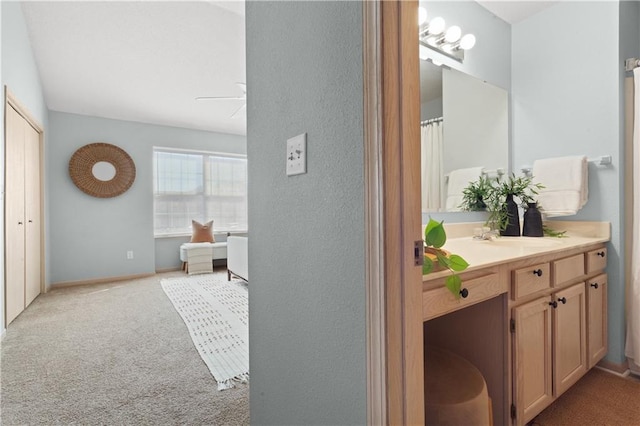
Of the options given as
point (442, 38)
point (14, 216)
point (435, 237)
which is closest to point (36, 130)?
point (14, 216)

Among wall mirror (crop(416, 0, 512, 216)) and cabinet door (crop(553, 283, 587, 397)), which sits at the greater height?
wall mirror (crop(416, 0, 512, 216))

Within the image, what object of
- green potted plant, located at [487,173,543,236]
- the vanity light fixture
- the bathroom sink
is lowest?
the bathroom sink

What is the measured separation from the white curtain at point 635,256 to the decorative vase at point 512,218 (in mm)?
592

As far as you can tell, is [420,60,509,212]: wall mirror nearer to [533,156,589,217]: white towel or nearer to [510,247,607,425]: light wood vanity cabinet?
[533,156,589,217]: white towel

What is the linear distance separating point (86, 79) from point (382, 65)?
14.0 feet

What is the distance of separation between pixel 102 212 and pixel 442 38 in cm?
482

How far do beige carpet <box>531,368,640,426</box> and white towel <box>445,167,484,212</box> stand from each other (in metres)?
1.17

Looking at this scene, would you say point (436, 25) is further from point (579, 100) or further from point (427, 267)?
point (427, 267)

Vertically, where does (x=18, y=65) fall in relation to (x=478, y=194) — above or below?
above

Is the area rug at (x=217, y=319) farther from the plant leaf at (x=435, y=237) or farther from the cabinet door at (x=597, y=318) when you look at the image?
the cabinet door at (x=597, y=318)

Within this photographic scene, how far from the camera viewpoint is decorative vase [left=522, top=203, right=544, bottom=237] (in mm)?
2109

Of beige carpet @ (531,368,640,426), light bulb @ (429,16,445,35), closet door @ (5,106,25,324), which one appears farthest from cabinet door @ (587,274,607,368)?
closet door @ (5,106,25,324)

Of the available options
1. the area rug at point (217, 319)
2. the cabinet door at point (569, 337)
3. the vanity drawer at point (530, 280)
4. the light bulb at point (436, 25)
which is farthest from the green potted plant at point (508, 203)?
the area rug at point (217, 319)

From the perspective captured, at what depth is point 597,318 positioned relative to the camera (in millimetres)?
1883
